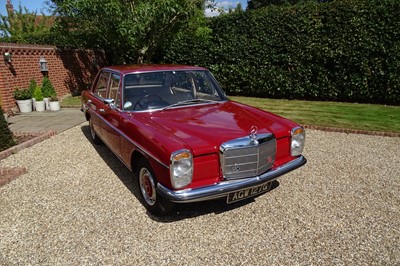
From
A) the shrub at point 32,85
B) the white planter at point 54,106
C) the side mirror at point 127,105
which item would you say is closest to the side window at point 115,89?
the side mirror at point 127,105

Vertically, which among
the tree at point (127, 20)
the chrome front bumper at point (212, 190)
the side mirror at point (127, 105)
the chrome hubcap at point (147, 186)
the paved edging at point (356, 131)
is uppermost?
the tree at point (127, 20)

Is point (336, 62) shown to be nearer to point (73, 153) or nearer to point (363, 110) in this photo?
point (363, 110)

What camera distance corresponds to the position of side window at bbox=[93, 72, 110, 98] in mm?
4633

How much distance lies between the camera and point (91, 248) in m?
2.64

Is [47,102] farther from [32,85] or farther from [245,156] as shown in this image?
[245,156]

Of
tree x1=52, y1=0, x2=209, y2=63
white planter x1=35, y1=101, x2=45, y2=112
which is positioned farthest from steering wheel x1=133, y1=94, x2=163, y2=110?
white planter x1=35, y1=101, x2=45, y2=112

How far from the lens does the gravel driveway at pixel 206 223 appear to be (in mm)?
2525

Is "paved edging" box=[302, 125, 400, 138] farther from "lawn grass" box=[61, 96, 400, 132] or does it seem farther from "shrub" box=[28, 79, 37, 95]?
"shrub" box=[28, 79, 37, 95]

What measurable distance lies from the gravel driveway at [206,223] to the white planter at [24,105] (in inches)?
207

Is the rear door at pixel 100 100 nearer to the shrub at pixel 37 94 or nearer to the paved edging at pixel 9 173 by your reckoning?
the paved edging at pixel 9 173

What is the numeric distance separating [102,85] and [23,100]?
5.51 metres

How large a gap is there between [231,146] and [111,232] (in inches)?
60.6

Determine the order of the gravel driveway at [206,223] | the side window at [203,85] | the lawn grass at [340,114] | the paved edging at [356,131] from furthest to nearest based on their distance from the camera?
the lawn grass at [340,114] → the paved edging at [356,131] → the side window at [203,85] → the gravel driveway at [206,223]

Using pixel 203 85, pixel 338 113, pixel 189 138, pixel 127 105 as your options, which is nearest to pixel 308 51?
pixel 338 113
